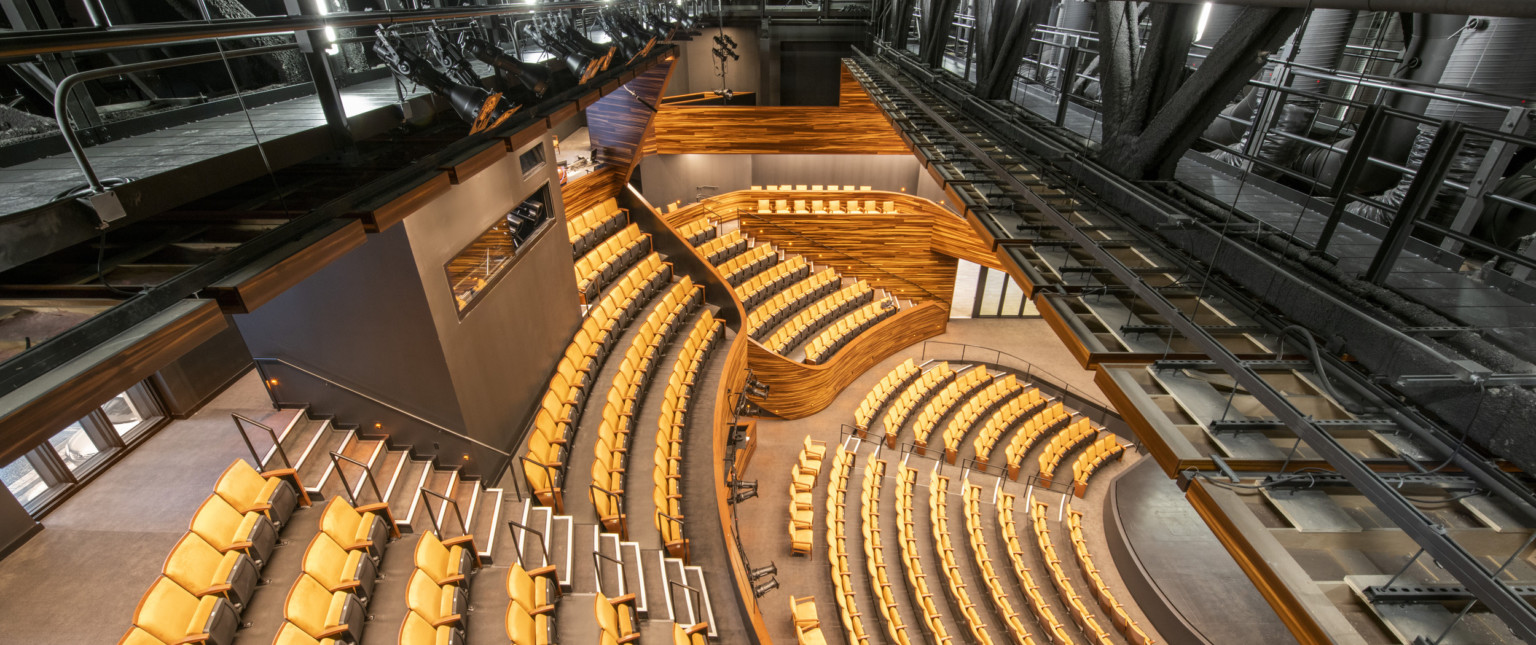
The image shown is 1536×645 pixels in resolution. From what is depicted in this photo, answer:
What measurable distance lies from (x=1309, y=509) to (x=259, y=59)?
3.68 meters

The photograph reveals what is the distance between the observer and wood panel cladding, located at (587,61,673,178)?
5.57m

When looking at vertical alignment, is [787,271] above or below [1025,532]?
above

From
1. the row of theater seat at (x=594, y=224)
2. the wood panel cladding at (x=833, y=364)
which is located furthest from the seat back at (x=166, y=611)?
the wood panel cladding at (x=833, y=364)

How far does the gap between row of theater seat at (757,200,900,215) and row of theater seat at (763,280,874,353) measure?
86 centimetres

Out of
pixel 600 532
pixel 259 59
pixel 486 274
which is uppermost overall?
pixel 259 59

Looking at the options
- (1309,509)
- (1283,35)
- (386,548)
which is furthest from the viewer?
(386,548)

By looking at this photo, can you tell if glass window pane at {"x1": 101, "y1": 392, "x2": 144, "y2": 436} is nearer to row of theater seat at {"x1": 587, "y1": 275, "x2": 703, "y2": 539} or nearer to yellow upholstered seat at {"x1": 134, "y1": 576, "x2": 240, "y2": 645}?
yellow upholstered seat at {"x1": 134, "y1": 576, "x2": 240, "y2": 645}

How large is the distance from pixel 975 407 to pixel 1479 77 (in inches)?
161

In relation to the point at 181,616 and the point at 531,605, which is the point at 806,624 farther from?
the point at 181,616

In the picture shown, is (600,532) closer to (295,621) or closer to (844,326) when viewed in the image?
(295,621)

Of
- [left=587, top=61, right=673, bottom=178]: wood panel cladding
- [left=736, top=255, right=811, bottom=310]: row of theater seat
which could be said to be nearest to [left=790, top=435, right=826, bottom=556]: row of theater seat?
[left=736, top=255, right=811, bottom=310]: row of theater seat

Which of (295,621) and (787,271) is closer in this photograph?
(295,621)

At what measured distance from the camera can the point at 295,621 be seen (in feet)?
5.28

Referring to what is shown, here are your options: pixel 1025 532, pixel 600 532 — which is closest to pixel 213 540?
→ pixel 600 532
